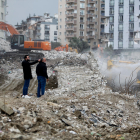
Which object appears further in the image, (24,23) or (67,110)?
(24,23)

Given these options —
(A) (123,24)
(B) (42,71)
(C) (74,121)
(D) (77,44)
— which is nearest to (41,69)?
(B) (42,71)

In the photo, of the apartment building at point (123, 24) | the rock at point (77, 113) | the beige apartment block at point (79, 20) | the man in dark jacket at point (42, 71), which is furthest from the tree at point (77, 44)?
the rock at point (77, 113)

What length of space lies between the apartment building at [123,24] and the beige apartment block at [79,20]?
1159 centimetres

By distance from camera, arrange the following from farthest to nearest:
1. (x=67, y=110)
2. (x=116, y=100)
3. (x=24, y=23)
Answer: (x=24, y=23)
(x=116, y=100)
(x=67, y=110)

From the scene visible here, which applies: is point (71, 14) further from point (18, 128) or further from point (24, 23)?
point (18, 128)

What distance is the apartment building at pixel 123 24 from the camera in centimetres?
4766

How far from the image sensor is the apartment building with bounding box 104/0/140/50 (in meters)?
47.7

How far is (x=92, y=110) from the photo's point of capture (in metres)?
5.86

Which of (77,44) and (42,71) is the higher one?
(77,44)

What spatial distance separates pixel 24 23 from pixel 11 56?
75.4 metres

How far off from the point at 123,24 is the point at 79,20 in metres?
15.5

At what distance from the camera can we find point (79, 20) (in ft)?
203

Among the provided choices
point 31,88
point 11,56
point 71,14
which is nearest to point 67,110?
point 31,88

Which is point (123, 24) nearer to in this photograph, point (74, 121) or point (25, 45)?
point (25, 45)
